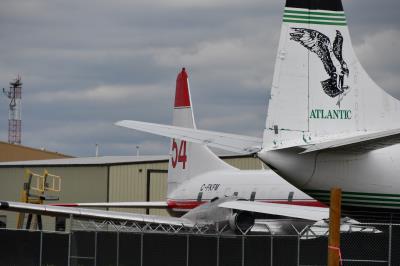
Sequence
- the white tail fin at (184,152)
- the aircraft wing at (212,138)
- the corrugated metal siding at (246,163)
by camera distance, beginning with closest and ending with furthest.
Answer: the aircraft wing at (212,138), the white tail fin at (184,152), the corrugated metal siding at (246,163)

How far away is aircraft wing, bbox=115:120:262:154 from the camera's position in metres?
18.1

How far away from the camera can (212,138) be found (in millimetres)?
18484

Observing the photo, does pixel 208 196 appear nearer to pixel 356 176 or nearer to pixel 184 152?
pixel 184 152

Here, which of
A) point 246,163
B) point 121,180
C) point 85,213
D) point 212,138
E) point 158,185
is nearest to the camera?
point 212,138

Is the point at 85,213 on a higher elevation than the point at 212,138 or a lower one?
lower

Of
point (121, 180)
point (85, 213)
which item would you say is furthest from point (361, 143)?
point (121, 180)

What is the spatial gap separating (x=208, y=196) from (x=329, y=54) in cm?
1508

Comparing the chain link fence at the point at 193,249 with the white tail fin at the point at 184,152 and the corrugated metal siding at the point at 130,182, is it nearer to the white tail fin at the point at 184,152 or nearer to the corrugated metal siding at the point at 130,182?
the white tail fin at the point at 184,152

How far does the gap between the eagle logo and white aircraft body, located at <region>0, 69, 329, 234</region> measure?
6692 millimetres

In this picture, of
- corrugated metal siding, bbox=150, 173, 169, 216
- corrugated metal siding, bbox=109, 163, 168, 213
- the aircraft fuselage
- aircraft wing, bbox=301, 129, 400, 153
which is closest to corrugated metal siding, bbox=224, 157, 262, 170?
corrugated metal siding, bbox=150, 173, 169, 216

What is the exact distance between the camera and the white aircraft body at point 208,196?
27062 millimetres

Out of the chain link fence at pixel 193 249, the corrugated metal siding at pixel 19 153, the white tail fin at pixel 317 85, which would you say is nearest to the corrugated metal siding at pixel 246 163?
the chain link fence at pixel 193 249

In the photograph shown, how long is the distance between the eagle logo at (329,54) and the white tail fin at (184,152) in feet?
56.5

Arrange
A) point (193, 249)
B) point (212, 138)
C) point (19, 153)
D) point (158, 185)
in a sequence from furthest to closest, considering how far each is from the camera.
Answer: point (19, 153), point (158, 185), point (193, 249), point (212, 138)
